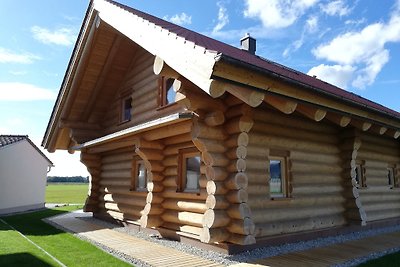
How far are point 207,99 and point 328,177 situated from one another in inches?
172

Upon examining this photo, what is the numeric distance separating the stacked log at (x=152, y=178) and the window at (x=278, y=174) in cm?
276

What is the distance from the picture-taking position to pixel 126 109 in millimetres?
11406

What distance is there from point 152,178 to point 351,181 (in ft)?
17.4

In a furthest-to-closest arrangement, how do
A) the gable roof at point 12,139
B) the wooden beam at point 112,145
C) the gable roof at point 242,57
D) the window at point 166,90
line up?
the gable roof at point 12,139, the wooden beam at point 112,145, the window at point 166,90, the gable roof at point 242,57

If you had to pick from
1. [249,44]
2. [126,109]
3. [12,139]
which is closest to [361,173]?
[249,44]

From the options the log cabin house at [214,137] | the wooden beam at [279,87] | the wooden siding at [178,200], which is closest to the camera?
the wooden beam at [279,87]

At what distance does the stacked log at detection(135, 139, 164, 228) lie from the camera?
7969 millimetres

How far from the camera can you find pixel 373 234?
28.4 ft

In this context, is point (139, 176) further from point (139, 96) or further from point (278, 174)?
point (278, 174)

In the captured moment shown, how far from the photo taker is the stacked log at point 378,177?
9.82 metres

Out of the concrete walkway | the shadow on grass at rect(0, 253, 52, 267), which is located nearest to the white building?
the concrete walkway

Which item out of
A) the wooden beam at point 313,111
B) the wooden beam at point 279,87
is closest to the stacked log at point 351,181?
the wooden beam at point 279,87

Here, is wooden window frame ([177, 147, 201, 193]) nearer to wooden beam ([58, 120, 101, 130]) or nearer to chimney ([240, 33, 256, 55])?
chimney ([240, 33, 256, 55])

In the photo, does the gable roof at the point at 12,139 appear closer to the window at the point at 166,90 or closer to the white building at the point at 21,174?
the white building at the point at 21,174
